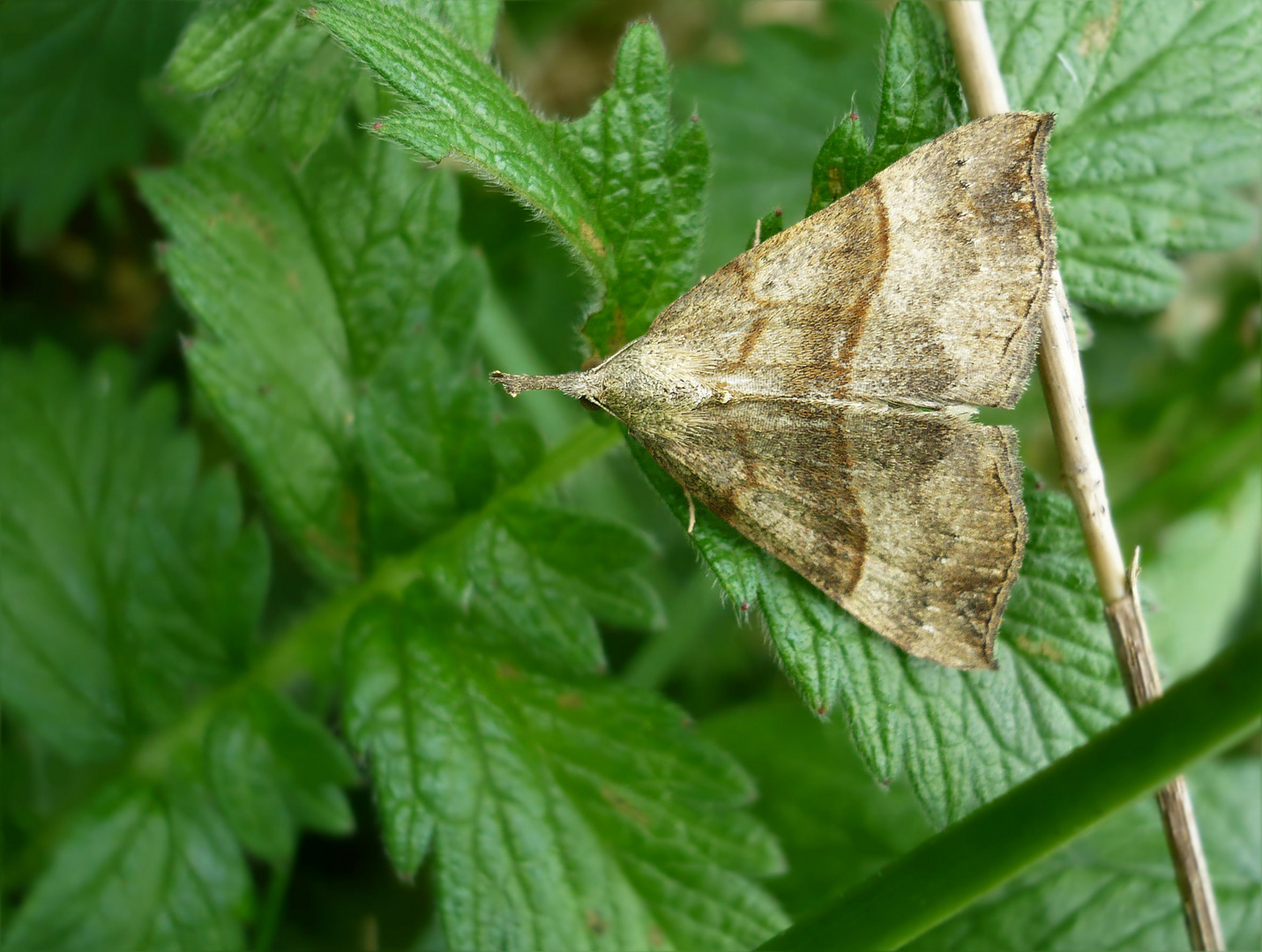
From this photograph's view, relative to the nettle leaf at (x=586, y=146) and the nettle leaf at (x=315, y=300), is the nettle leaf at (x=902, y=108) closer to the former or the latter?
the nettle leaf at (x=586, y=146)

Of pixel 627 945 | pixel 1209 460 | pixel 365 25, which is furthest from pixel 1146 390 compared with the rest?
pixel 365 25

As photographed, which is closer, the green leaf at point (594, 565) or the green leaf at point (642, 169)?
the green leaf at point (642, 169)

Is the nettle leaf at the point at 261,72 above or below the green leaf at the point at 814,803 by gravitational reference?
above

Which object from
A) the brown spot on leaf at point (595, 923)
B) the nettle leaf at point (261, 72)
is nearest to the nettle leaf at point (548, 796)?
the brown spot on leaf at point (595, 923)

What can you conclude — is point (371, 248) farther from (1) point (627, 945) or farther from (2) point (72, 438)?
(1) point (627, 945)

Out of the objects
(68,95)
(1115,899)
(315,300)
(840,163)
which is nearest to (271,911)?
(315,300)

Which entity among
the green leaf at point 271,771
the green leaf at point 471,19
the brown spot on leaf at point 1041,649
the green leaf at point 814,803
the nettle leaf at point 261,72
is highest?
the nettle leaf at point 261,72
